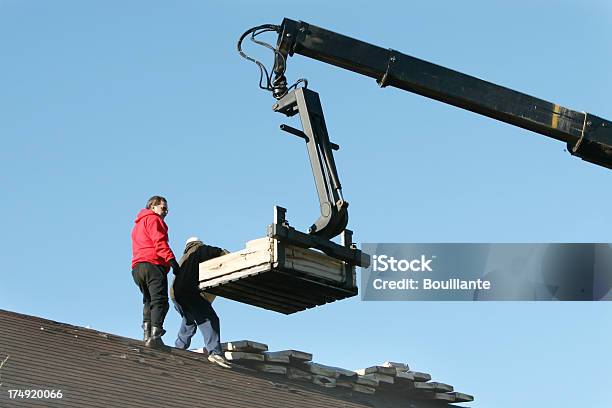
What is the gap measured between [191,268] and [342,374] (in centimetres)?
261

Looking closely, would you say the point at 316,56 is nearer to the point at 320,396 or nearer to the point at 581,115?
the point at 581,115

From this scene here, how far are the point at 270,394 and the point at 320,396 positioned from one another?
89cm

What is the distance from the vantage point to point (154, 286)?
1365 cm

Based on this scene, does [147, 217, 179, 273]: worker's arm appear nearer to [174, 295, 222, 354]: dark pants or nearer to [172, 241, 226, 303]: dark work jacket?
[172, 241, 226, 303]: dark work jacket

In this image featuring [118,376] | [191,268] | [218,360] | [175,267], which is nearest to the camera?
[118,376]

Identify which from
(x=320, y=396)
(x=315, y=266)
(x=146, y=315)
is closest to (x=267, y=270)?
(x=315, y=266)

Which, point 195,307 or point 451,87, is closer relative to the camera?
point 451,87

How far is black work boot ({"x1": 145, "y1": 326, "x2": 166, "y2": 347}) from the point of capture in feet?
46.0

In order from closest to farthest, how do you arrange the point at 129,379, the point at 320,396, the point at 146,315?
the point at 129,379 → the point at 146,315 → the point at 320,396

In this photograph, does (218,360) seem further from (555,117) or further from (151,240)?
(555,117)

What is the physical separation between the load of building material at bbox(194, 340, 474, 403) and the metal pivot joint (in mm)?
4010

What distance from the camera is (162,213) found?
1384cm

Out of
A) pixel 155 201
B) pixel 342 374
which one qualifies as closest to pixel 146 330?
pixel 155 201

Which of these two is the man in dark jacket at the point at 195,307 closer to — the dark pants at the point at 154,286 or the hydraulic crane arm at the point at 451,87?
the dark pants at the point at 154,286
